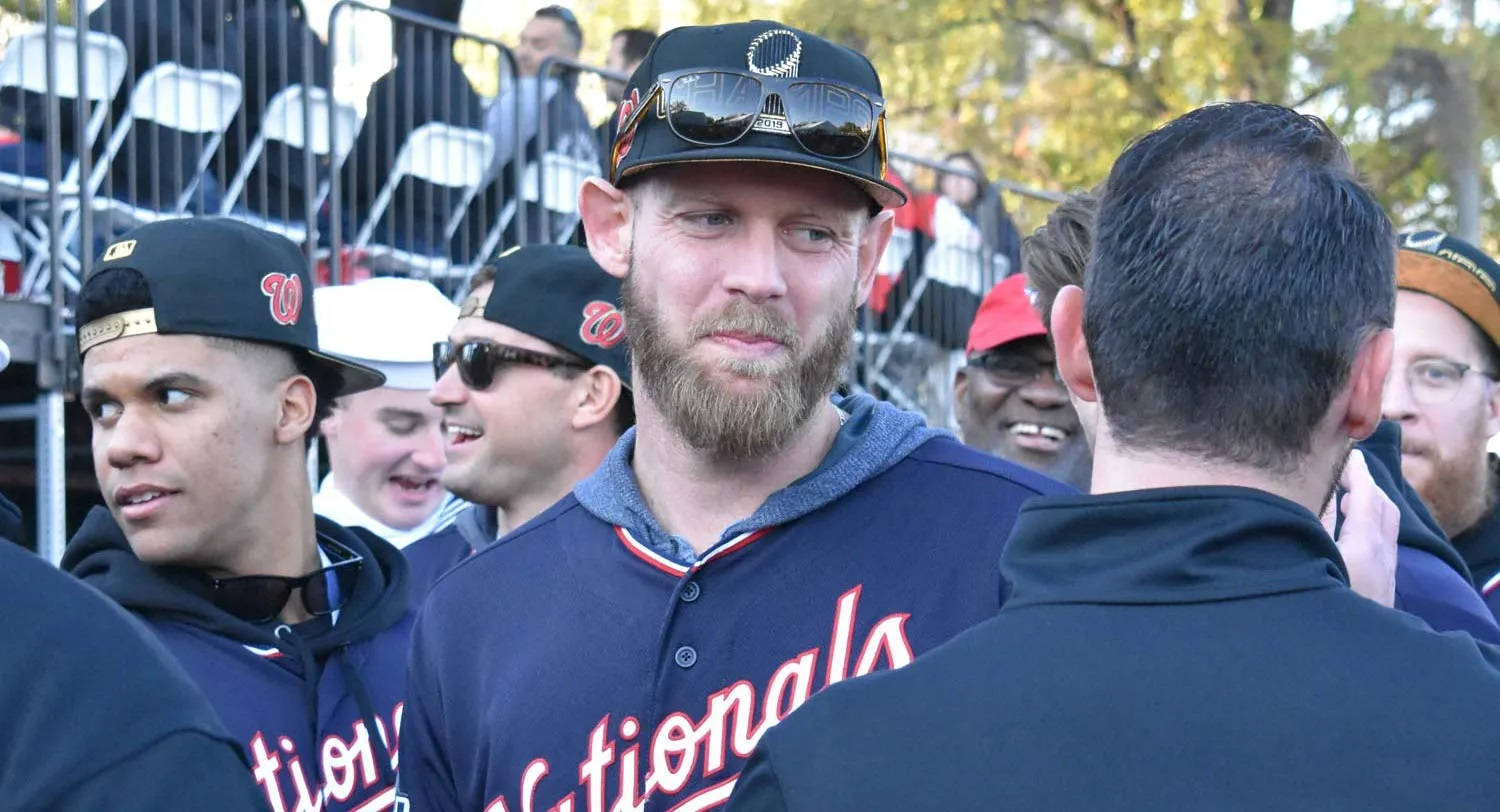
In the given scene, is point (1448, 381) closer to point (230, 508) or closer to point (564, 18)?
point (230, 508)

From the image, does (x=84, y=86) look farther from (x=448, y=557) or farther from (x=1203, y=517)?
(x=1203, y=517)

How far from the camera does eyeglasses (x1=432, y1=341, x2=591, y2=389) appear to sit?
194 inches

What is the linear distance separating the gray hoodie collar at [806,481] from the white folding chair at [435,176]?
5.00 meters

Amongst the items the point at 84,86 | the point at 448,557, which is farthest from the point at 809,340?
the point at 84,86

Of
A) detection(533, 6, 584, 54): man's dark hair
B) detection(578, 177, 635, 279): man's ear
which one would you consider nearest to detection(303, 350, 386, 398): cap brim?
detection(578, 177, 635, 279): man's ear

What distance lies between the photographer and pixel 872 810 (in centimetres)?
169

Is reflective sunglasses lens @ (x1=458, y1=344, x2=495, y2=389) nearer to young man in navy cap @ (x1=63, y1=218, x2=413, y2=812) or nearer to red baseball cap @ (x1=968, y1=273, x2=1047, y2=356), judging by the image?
young man in navy cap @ (x1=63, y1=218, x2=413, y2=812)

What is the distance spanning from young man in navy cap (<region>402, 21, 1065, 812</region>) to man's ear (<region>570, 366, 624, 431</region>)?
1.88m

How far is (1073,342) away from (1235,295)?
0.25m

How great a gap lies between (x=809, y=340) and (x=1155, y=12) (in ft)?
44.3

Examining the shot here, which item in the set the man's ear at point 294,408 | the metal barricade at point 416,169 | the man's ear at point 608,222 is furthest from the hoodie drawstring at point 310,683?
the metal barricade at point 416,169

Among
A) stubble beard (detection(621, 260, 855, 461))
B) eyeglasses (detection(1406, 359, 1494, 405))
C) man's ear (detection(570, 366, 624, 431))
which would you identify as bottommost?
man's ear (detection(570, 366, 624, 431))

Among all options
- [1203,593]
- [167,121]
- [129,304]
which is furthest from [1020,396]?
[1203,593]

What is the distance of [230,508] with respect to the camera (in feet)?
12.2
